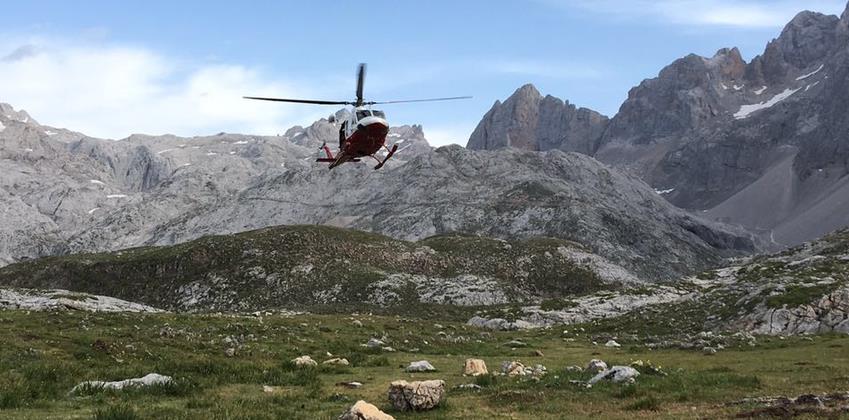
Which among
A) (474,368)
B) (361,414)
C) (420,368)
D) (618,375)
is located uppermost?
(361,414)

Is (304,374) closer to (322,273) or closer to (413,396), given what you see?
(413,396)

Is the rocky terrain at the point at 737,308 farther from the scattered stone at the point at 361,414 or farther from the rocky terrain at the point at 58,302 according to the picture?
the scattered stone at the point at 361,414

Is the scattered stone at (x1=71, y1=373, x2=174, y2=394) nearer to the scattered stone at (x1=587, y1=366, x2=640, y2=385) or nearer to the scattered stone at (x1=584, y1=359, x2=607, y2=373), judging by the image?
the scattered stone at (x1=587, y1=366, x2=640, y2=385)

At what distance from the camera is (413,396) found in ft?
54.9

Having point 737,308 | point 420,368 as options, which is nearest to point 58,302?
point 420,368

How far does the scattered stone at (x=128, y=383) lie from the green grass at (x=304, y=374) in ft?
0.96

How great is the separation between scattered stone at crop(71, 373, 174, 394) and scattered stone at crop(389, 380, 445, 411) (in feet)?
22.4

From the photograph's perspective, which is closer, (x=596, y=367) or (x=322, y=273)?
(x=596, y=367)

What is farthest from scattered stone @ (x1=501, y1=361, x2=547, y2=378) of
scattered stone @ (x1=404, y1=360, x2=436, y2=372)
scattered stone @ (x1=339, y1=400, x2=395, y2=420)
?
scattered stone @ (x1=339, y1=400, x2=395, y2=420)

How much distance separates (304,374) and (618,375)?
1036cm

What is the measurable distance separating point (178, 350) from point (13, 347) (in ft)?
19.1

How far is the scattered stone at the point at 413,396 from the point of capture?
658 inches

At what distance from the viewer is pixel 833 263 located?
67875mm

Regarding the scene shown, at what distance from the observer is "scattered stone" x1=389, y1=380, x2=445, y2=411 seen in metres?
16.7
